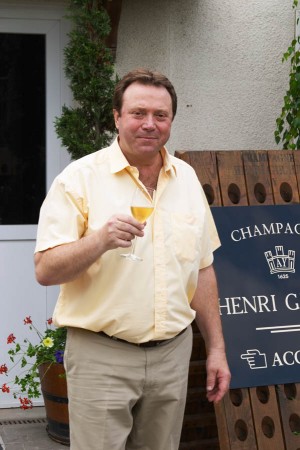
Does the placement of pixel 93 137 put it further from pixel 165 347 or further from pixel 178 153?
pixel 165 347

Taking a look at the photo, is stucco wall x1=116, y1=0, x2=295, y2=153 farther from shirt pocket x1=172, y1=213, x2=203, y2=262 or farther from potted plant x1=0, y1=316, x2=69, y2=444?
shirt pocket x1=172, y1=213, x2=203, y2=262

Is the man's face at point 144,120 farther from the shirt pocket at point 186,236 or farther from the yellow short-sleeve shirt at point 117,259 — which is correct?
the shirt pocket at point 186,236

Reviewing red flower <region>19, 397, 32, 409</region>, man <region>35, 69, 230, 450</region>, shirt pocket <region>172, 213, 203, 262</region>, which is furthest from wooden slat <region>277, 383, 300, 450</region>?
red flower <region>19, 397, 32, 409</region>

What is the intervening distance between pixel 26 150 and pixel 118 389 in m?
3.01

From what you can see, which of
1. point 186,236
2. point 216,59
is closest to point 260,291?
point 186,236

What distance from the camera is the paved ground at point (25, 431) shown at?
16.8ft

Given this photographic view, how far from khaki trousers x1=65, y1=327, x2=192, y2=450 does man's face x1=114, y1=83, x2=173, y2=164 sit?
2.16ft

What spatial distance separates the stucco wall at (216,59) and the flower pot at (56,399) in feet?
5.25

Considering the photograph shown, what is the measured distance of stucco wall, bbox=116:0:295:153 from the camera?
5.64 m

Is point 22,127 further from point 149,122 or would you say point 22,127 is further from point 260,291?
point 149,122

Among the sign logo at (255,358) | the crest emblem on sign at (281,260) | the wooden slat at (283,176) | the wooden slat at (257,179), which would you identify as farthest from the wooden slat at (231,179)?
the sign logo at (255,358)

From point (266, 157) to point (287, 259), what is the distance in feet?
1.80

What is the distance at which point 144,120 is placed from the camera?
9.99 feet

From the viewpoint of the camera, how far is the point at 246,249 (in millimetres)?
4375
